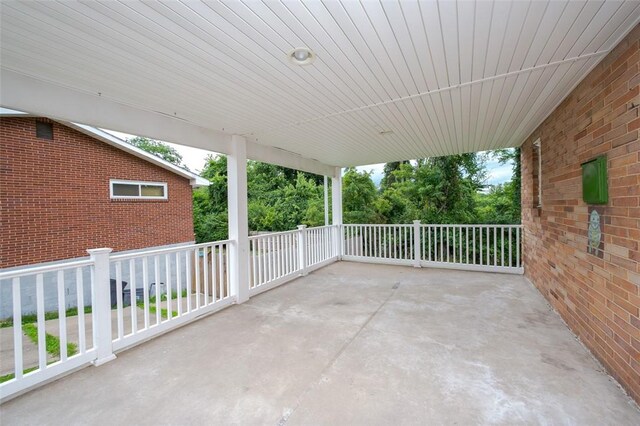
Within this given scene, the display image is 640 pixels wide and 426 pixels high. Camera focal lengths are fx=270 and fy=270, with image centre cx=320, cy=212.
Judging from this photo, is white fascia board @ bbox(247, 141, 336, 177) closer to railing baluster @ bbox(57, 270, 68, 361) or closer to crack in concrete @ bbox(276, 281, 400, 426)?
railing baluster @ bbox(57, 270, 68, 361)

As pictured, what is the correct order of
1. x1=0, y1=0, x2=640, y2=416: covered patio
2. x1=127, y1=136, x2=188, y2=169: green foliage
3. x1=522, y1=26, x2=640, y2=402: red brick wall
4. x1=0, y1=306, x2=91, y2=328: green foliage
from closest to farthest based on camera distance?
x1=0, y1=0, x2=640, y2=416: covered patio < x1=522, y1=26, x2=640, y2=402: red brick wall < x1=0, y1=306, x2=91, y2=328: green foliage < x1=127, y1=136, x2=188, y2=169: green foliage

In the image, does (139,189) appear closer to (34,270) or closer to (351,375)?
(34,270)

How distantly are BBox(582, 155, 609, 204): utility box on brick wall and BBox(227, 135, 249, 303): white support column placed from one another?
3.81 m

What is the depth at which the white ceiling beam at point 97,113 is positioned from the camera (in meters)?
2.14

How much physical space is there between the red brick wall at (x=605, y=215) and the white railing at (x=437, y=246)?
6.83 feet

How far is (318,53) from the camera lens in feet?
6.51

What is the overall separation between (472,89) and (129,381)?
156 inches

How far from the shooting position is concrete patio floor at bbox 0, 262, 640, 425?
5.71ft

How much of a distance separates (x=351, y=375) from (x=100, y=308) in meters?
2.27

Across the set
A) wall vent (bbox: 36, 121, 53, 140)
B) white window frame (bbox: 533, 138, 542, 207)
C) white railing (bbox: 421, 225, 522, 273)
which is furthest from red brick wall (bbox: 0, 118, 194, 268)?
white window frame (bbox: 533, 138, 542, 207)

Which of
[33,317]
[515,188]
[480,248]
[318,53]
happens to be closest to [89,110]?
[318,53]

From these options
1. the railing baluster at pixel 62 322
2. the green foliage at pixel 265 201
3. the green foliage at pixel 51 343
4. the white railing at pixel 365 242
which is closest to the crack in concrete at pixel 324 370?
the railing baluster at pixel 62 322

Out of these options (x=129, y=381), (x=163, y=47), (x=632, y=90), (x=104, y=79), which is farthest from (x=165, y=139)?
(x=632, y=90)

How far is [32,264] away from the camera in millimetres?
6051
